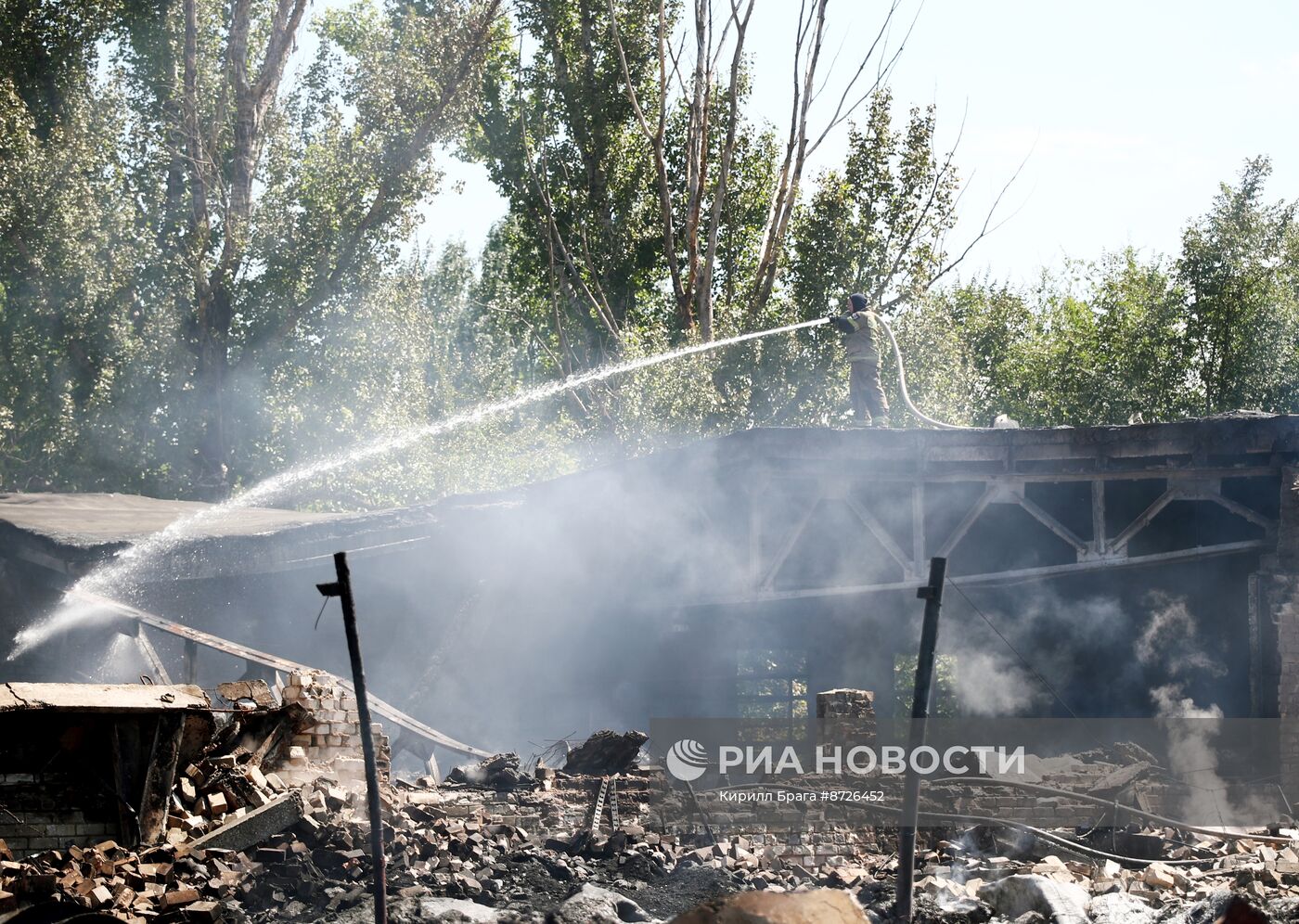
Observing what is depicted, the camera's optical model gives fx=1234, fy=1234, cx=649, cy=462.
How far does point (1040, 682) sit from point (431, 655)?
8.11 m

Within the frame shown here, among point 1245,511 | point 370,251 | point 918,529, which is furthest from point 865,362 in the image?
point 370,251

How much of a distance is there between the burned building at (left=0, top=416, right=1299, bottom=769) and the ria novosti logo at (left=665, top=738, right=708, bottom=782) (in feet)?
5.44

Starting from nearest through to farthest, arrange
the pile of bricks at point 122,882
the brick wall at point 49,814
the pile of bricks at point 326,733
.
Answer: the pile of bricks at point 122,882, the brick wall at point 49,814, the pile of bricks at point 326,733

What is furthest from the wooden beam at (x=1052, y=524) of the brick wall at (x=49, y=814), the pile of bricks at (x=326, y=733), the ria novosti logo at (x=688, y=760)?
the brick wall at (x=49, y=814)

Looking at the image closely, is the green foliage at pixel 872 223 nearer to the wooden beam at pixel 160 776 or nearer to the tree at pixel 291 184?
the tree at pixel 291 184

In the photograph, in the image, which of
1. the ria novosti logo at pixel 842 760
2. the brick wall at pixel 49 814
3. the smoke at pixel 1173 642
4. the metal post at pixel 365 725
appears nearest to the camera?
the metal post at pixel 365 725

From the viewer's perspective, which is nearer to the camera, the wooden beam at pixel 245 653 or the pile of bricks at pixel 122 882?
the pile of bricks at pixel 122 882

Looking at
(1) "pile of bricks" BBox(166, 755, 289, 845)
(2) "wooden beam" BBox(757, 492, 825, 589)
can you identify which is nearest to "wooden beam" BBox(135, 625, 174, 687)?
(1) "pile of bricks" BBox(166, 755, 289, 845)

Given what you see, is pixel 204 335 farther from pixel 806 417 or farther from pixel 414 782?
pixel 414 782

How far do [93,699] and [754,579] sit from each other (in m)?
7.22

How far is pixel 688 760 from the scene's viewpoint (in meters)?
13.4

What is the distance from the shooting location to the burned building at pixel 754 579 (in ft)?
44.6

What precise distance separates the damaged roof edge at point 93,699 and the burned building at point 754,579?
3.63 m

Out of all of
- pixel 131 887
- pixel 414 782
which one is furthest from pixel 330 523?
A: pixel 131 887
